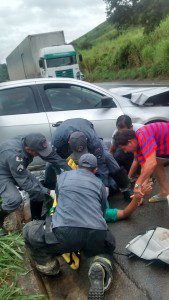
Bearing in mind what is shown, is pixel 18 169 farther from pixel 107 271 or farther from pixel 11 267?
pixel 107 271

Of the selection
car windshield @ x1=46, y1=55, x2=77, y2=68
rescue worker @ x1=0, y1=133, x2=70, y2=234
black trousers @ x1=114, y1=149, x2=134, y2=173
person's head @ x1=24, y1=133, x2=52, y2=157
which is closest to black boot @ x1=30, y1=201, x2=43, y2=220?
rescue worker @ x1=0, y1=133, x2=70, y2=234

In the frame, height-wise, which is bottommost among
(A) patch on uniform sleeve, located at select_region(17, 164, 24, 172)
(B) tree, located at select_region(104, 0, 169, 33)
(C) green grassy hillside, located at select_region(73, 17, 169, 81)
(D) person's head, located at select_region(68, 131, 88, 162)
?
(C) green grassy hillside, located at select_region(73, 17, 169, 81)

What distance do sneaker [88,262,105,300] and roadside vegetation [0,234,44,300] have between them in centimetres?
44

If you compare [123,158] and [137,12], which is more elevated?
[137,12]

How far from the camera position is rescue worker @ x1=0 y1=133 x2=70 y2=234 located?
4.59 metres

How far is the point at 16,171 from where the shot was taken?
15.1 feet

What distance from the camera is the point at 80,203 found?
11.3 feet

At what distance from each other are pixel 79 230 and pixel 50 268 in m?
0.67

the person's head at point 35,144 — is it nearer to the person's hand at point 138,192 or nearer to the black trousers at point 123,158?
the person's hand at point 138,192

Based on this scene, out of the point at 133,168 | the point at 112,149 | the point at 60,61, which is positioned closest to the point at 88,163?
the point at 133,168

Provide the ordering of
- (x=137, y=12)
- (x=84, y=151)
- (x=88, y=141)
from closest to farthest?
(x=84, y=151) < (x=88, y=141) < (x=137, y=12)

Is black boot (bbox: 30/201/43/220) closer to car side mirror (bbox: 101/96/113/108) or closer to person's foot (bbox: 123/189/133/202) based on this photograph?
person's foot (bbox: 123/189/133/202)

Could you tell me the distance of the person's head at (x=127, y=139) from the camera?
4393mm

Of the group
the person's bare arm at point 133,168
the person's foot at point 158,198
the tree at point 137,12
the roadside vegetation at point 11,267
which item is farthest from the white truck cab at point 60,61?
the roadside vegetation at point 11,267
